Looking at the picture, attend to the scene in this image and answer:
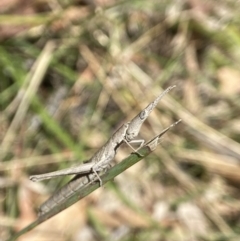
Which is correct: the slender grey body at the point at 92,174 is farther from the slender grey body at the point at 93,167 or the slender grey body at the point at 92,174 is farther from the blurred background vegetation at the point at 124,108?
the blurred background vegetation at the point at 124,108

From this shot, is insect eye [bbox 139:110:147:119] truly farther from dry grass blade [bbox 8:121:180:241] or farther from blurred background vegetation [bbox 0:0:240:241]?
blurred background vegetation [bbox 0:0:240:241]

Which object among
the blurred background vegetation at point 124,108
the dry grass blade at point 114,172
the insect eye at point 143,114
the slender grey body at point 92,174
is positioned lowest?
the dry grass blade at point 114,172

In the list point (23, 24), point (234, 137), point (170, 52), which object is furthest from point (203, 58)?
point (23, 24)

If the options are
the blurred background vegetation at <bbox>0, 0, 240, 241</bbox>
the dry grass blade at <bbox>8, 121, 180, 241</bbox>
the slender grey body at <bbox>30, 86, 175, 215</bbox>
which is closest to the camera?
the dry grass blade at <bbox>8, 121, 180, 241</bbox>

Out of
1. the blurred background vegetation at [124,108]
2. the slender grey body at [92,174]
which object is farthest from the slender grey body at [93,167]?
the blurred background vegetation at [124,108]

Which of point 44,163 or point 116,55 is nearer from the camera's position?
point 44,163

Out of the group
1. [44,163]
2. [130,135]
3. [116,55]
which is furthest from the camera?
[116,55]

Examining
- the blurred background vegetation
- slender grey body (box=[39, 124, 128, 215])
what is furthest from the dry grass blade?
the blurred background vegetation

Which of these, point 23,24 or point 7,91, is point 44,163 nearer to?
point 7,91

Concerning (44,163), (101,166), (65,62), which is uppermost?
(65,62)
